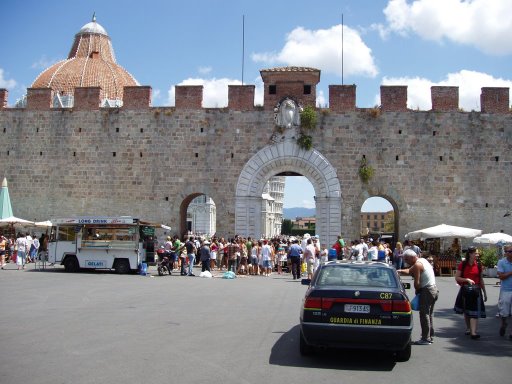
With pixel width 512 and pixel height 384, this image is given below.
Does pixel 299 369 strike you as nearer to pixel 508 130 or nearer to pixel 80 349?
pixel 80 349

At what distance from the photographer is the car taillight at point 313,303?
703 cm

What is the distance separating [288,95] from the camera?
24062mm

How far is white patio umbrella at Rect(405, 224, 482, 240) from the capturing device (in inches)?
830

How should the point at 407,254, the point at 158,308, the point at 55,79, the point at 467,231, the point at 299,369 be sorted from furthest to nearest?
the point at 55,79, the point at 467,231, the point at 158,308, the point at 407,254, the point at 299,369

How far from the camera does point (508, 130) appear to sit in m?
23.5

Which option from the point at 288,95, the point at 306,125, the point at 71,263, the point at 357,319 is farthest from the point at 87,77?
the point at 357,319

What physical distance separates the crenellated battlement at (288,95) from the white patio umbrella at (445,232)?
524 cm

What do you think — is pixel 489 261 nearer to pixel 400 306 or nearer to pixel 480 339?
pixel 480 339

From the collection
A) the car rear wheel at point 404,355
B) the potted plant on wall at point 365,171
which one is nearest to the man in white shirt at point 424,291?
the car rear wheel at point 404,355

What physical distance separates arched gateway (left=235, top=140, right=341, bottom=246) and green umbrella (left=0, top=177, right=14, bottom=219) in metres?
9.60

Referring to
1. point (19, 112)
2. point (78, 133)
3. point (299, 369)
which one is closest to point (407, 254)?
point (299, 369)

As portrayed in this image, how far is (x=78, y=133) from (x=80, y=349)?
19323 mm

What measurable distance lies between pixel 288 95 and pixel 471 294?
644 inches

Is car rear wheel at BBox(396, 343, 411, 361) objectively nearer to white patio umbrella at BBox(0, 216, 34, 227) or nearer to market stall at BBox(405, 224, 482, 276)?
market stall at BBox(405, 224, 482, 276)
